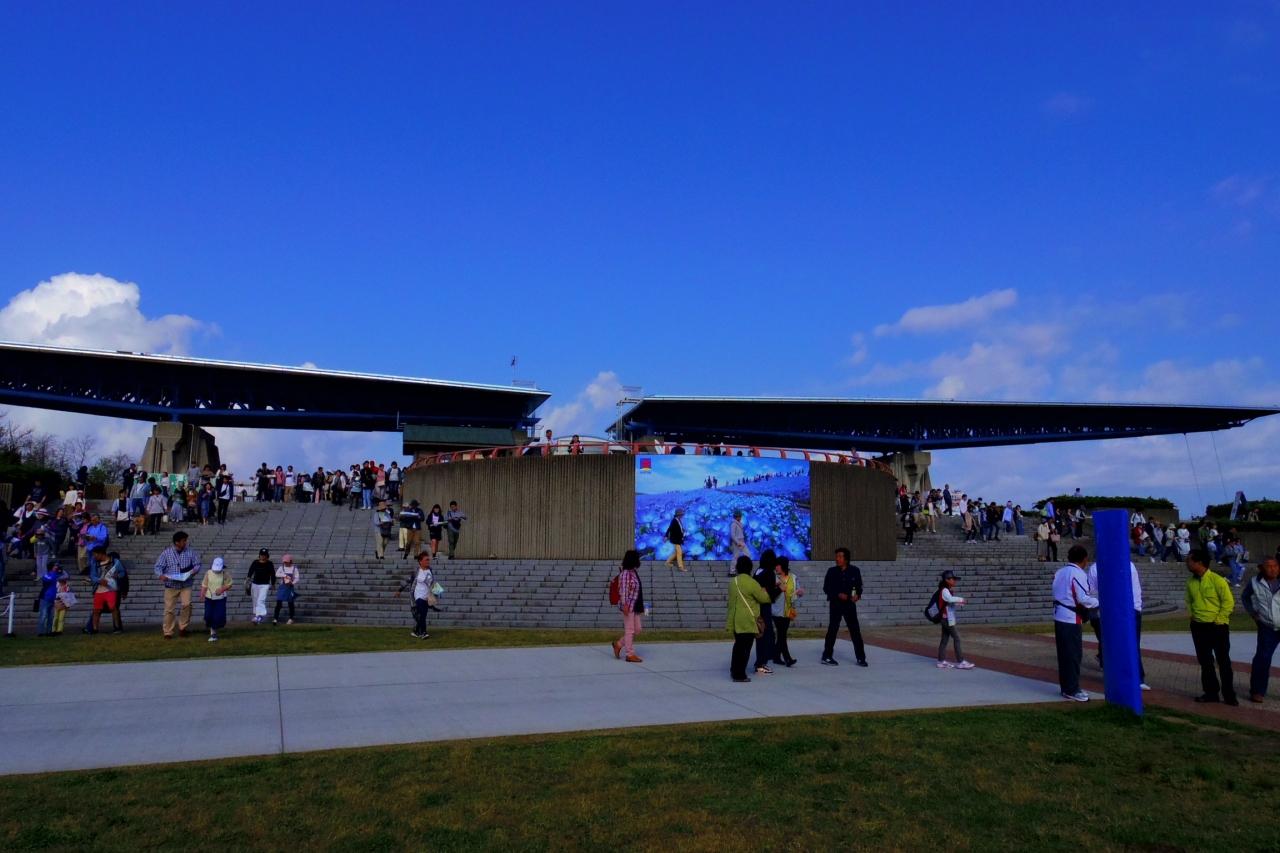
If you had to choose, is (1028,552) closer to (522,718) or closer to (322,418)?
(522,718)

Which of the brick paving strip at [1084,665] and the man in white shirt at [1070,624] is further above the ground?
the man in white shirt at [1070,624]

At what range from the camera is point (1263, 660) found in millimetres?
9352

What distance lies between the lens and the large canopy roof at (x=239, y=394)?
58094 mm

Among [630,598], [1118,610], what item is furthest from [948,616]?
[630,598]

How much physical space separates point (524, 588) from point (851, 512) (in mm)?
10334

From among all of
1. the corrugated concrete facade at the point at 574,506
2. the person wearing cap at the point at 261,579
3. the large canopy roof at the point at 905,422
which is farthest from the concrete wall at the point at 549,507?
the large canopy roof at the point at 905,422

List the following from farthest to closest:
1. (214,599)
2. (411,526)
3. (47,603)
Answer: (411,526) → (47,603) → (214,599)

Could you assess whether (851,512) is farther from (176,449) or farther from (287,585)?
(176,449)

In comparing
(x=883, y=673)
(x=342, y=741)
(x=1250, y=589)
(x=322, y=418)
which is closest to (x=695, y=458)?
(x=883, y=673)

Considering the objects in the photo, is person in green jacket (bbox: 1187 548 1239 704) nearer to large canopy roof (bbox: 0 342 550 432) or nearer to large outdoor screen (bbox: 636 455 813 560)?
large outdoor screen (bbox: 636 455 813 560)

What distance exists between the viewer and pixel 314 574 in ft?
67.7

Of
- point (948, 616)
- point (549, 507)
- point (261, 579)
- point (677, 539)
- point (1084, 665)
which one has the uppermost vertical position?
point (549, 507)

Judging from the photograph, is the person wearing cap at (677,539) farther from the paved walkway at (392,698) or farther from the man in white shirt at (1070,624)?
the man in white shirt at (1070,624)

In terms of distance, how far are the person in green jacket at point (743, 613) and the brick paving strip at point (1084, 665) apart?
3553 mm
